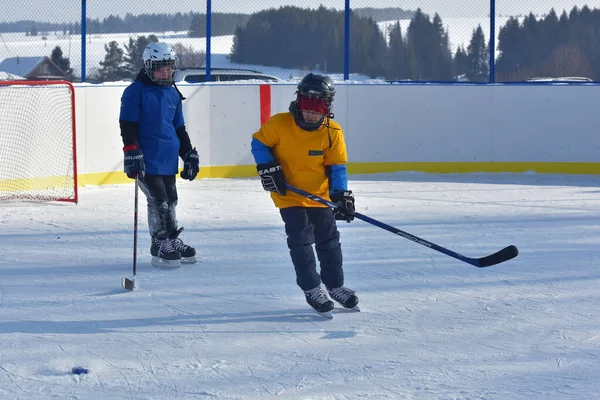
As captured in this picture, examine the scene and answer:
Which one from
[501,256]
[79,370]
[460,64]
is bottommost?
[79,370]

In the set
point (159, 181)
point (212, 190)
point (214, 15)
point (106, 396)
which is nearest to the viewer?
point (106, 396)

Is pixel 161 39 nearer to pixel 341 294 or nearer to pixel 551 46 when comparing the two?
pixel 551 46

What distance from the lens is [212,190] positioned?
8.91m

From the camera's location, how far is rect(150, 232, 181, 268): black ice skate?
17.7 feet

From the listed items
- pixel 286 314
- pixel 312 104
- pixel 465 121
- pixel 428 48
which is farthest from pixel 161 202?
pixel 428 48

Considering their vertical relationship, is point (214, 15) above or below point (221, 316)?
above

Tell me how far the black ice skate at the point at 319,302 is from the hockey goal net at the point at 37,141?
4153 mm

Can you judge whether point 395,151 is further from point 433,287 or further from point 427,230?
point 433,287

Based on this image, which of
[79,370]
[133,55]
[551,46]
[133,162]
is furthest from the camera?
[551,46]

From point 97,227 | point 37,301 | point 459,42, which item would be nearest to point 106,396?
point 37,301

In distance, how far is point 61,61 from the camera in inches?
362

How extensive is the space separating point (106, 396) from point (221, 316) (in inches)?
45.2

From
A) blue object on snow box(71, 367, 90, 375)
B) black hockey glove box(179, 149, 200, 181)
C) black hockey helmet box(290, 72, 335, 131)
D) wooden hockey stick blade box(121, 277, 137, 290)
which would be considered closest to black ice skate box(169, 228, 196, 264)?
black hockey glove box(179, 149, 200, 181)

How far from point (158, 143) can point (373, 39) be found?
5800mm
